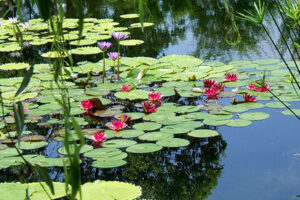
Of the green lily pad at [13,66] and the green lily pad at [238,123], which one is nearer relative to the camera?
the green lily pad at [238,123]

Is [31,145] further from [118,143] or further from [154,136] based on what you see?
[154,136]

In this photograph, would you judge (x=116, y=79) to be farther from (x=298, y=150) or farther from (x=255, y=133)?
(x=298, y=150)

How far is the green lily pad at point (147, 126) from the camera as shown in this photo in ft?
8.11

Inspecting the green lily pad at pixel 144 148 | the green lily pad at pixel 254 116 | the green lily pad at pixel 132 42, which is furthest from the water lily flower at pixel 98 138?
the green lily pad at pixel 132 42

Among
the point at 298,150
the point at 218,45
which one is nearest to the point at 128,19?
the point at 218,45

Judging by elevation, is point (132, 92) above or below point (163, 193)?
above

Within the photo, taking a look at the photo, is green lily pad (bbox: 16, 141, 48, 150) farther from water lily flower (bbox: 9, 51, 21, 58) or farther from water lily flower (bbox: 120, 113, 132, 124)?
water lily flower (bbox: 9, 51, 21, 58)

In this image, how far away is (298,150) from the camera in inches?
86.3

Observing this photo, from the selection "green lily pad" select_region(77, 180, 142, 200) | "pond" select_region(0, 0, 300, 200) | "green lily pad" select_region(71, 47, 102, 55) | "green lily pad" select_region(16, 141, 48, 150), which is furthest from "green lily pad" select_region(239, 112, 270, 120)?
"green lily pad" select_region(71, 47, 102, 55)

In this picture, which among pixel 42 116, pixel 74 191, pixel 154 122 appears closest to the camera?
pixel 74 191

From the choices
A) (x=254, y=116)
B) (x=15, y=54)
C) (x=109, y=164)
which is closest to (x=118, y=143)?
(x=109, y=164)

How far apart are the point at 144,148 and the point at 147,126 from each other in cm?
28

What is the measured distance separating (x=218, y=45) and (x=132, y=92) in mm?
1322

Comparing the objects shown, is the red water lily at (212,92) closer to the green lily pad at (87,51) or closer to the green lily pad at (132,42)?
the green lily pad at (87,51)
